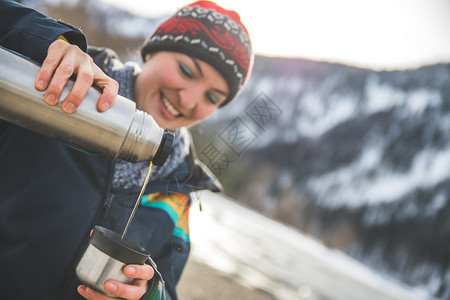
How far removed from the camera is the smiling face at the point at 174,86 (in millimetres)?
1882

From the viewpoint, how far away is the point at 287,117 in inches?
3024

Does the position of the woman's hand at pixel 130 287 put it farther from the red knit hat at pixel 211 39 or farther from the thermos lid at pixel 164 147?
the red knit hat at pixel 211 39

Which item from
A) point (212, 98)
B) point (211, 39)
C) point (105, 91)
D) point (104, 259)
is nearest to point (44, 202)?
point (104, 259)

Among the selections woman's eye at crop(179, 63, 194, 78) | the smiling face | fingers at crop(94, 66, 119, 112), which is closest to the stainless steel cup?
fingers at crop(94, 66, 119, 112)

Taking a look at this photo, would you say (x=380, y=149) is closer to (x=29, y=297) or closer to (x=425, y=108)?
(x=425, y=108)

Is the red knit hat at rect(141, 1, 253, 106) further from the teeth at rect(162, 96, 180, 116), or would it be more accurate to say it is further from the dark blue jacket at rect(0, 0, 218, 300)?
the dark blue jacket at rect(0, 0, 218, 300)

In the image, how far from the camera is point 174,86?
188 centimetres

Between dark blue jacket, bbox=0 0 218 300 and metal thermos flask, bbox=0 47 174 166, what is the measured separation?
0.87 feet

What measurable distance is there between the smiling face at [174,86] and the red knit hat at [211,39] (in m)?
0.05

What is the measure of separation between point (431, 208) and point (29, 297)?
223 ft

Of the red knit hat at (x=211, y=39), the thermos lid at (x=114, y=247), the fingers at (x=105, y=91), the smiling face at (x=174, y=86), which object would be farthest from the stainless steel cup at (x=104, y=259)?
the red knit hat at (x=211, y=39)

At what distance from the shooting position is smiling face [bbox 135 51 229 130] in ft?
6.17

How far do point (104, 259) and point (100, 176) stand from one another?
0.55m

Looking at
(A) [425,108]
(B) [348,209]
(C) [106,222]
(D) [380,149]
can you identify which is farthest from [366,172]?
(C) [106,222]
